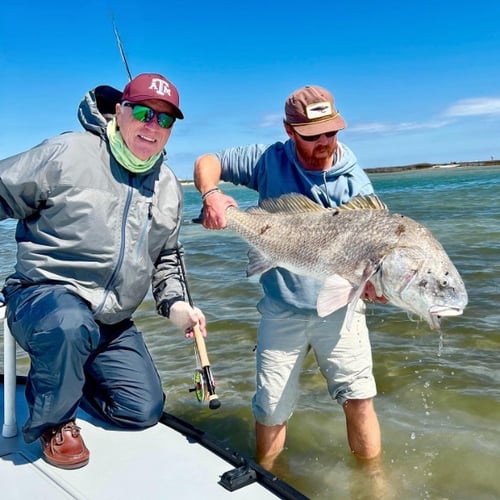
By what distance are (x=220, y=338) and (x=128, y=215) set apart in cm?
438

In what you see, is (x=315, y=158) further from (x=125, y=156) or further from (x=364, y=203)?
(x=125, y=156)

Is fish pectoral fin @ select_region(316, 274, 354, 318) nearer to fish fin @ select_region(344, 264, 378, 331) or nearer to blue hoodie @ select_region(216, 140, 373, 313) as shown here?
fish fin @ select_region(344, 264, 378, 331)

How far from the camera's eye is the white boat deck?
333 centimetres

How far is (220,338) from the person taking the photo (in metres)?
8.24

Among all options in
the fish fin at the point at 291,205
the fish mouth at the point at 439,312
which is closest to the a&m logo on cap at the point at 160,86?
the fish fin at the point at 291,205

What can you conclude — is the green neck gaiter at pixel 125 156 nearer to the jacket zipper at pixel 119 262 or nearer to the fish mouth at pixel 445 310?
the jacket zipper at pixel 119 262

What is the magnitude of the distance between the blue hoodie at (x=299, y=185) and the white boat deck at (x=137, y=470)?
1172mm

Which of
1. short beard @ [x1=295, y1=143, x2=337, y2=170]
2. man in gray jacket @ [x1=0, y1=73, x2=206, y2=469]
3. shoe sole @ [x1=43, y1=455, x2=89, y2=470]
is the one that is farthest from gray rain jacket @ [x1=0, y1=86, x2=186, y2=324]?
short beard @ [x1=295, y1=143, x2=337, y2=170]

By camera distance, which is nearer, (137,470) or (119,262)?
(137,470)

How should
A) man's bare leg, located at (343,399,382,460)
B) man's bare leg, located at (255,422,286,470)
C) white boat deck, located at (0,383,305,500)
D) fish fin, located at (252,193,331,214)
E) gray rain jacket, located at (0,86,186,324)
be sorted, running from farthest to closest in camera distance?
1. man's bare leg, located at (255,422,286,470)
2. man's bare leg, located at (343,399,382,460)
3. fish fin, located at (252,193,331,214)
4. gray rain jacket, located at (0,86,186,324)
5. white boat deck, located at (0,383,305,500)

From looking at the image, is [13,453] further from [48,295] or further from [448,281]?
[448,281]

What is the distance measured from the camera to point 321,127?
400cm

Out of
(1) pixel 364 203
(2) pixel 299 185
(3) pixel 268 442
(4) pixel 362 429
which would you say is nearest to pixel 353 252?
(1) pixel 364 203

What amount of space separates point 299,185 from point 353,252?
2.51 feet
